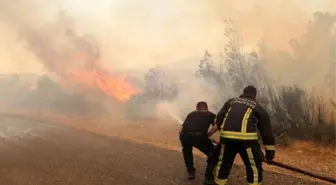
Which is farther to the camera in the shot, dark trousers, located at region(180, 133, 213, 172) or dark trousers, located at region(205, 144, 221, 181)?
dark trousers, located at region(180, 133, 213, 172)

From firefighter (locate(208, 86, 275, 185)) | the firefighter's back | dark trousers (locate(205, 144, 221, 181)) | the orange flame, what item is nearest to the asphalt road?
dark trousers (locate(205, 144, 221, 181))

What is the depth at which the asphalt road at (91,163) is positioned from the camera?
21.1 feet

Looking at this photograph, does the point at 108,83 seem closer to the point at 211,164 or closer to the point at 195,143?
the point at 195,143

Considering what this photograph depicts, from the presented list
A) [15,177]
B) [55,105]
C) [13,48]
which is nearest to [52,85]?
[55,105]

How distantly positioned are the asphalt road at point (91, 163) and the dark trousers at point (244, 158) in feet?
3.57

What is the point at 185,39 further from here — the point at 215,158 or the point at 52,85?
the point at 215,158

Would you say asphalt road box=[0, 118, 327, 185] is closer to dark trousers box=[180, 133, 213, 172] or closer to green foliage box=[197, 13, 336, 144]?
dark trousers box=[180, 133, 213, 172]

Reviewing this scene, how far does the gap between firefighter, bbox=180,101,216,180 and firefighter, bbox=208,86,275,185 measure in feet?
3.03

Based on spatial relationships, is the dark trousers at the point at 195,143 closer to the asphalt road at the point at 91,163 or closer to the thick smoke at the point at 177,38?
the asphalt road at the point at 91,163

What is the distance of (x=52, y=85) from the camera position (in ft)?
82.8

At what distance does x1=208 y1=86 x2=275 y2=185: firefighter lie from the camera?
16.3 feet

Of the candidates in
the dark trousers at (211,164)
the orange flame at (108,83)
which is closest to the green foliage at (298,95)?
the dark trousers at (211,164)

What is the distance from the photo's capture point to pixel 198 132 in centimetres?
618

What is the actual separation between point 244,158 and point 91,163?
3.62 metres
